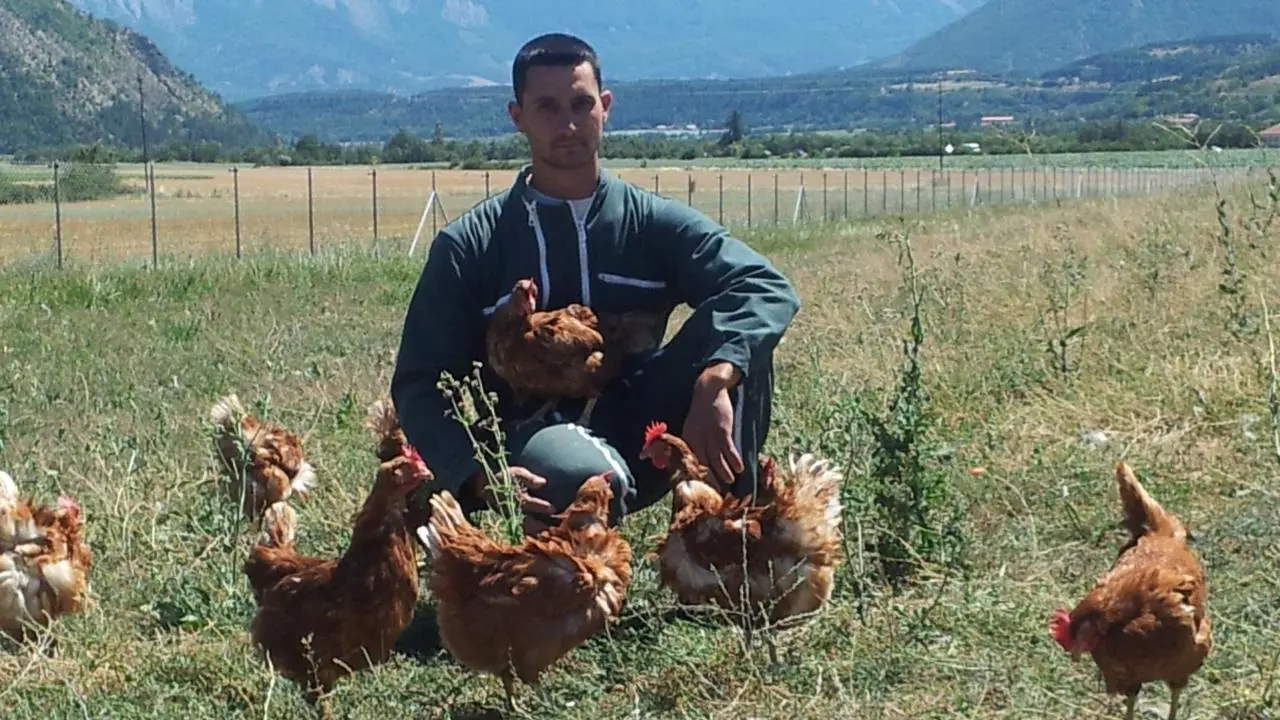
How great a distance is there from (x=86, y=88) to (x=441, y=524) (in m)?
105

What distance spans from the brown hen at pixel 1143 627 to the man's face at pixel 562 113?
6.41ft

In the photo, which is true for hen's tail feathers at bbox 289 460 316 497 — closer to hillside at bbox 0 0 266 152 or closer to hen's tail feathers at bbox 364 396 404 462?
hen's tail feathers at bbox 364 396 404 462

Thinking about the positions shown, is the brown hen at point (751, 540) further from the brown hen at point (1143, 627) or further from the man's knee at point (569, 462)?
the brown hen at point (1143, 627)

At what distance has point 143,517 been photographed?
5695 millimetres

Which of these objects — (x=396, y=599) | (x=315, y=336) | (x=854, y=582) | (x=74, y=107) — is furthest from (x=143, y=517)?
(x=74, y=107)

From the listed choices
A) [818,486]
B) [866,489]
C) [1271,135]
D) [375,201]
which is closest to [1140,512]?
[818,486]

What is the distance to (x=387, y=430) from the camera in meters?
5.34

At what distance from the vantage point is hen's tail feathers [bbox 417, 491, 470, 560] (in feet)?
13.1

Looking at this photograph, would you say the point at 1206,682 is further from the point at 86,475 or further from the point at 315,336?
the point at 315,336

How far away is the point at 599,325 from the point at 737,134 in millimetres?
83651

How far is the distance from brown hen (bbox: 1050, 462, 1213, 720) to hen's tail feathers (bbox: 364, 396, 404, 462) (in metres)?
2.16

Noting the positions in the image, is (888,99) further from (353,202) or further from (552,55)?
(552,55)

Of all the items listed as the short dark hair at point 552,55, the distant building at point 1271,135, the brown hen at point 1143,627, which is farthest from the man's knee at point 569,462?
the distant building at point 1271,135

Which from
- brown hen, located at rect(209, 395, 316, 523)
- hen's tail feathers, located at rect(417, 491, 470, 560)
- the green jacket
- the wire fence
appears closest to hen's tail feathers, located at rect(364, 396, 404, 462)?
the green jacket
